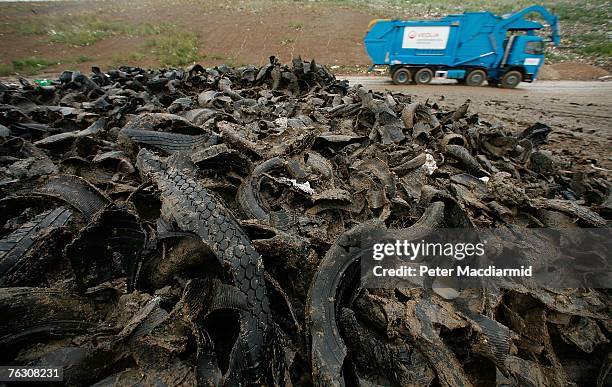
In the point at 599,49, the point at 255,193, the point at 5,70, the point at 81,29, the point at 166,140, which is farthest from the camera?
the point at 81,29

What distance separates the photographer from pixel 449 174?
300cm

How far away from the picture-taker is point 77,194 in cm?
183

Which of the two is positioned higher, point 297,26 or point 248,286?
point 297,26

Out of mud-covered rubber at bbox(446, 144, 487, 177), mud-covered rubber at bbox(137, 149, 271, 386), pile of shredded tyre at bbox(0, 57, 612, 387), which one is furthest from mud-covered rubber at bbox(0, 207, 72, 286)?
mud-covered rubber at bbox(446, 144, 487, 177)

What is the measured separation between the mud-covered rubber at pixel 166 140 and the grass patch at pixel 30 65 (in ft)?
48.6

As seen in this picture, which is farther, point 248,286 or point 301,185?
point 301,185

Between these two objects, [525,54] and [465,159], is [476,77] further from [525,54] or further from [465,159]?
[465,159]

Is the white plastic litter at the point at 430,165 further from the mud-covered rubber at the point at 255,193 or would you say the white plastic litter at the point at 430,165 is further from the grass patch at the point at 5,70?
the grass patch at the point at 5,70

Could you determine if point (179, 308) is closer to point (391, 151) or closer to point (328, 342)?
point (328, 342)

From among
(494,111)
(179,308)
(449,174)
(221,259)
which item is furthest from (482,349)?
(494,111)

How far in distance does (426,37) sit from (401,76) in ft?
4.87

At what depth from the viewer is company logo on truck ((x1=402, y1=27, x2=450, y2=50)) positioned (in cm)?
1027

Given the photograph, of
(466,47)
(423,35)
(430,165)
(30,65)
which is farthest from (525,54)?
(30,65)

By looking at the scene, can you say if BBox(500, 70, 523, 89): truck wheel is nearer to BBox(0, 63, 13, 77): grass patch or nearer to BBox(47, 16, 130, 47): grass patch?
BBox(0, 63, 13, 77): grass patch
